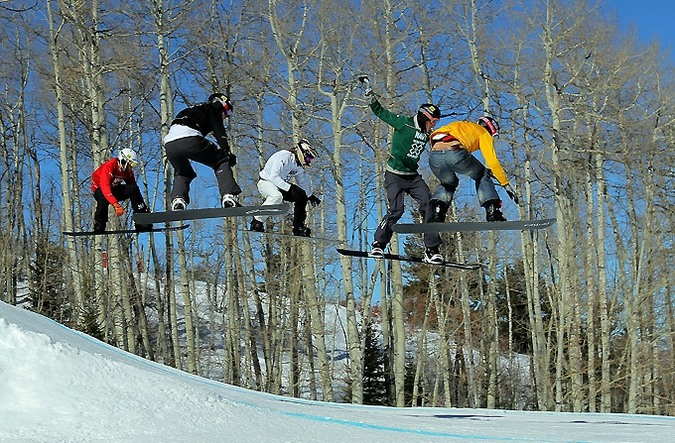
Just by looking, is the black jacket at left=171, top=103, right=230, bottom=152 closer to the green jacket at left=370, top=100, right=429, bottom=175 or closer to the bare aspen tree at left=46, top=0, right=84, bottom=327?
the green jacket at left=370, top=100, right=429, bottom=175

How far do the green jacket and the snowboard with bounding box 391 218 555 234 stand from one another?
2.12ft

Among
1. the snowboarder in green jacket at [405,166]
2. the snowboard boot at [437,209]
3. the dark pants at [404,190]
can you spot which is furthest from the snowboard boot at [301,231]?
the snowboard boot at [437,209]

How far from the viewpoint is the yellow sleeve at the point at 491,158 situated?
7.06m

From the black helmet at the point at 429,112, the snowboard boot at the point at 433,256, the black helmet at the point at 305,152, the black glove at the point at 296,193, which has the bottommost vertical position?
the snowboard boot at the point at 433,256

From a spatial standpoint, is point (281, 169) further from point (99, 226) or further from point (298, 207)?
point (99, 226)

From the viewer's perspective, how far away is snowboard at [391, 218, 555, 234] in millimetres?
7496

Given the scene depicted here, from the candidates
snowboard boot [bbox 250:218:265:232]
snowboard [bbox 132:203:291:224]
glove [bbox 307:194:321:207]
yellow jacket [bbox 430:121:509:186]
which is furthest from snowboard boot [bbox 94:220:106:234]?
yellow jacket [bbox 430:121:509:186]

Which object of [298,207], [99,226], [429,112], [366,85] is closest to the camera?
[366,85]

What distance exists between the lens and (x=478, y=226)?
768 centimetres

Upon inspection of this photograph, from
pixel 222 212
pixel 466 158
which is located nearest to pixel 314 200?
pixel 222 212

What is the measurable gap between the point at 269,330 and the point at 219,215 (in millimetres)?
14991

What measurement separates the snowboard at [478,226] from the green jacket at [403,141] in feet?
2.12

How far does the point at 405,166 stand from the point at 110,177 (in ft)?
14.8

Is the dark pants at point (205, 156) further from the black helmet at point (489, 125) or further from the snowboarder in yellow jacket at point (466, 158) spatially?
the black helmet at point (489, 125)
